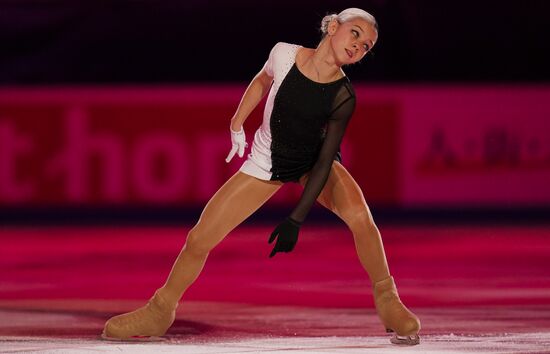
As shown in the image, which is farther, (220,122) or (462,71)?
(462,71)

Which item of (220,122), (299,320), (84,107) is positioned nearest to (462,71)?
(220,122)

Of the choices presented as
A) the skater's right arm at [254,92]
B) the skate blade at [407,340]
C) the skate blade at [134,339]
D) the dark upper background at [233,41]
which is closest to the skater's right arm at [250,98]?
the skater's right arm at [254,92]

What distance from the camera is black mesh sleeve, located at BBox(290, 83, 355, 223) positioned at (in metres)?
6.04

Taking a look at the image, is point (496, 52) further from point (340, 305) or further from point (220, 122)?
point (340, 305)

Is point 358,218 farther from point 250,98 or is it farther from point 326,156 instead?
point 250,98

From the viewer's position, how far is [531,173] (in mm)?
14031

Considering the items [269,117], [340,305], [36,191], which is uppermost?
[269,117]

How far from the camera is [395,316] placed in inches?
243

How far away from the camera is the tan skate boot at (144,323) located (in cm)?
624

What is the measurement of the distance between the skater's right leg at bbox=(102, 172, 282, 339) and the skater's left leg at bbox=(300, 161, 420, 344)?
0.84 ft

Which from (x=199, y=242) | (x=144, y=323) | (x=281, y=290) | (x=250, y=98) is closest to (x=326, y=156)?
(x=250, y=98)

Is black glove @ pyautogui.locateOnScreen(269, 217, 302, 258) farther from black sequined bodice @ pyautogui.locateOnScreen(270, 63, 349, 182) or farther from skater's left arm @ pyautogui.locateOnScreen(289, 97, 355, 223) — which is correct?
black sequined bodice @ pyautogui.locateOnScreen(270, 63, 349, 182)

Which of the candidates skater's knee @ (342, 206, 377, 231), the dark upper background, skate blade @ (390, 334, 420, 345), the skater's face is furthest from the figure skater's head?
the dark upper background

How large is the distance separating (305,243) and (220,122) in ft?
9.89
